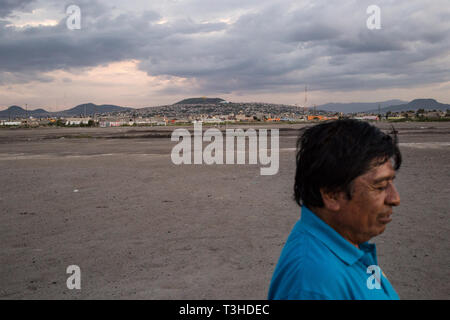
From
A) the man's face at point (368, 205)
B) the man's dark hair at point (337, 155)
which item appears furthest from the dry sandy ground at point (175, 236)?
the man's dark hair at point (337, 155)

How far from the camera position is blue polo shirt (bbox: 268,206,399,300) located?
1.13 metres

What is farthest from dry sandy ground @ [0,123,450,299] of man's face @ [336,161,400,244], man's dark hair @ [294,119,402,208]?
man's dark hair @ [294,119,402,208]

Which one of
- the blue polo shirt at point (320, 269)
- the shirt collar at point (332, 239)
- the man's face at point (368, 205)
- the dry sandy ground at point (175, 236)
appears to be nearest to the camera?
the blue polo shirt at point (320, 269)

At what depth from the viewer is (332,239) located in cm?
128

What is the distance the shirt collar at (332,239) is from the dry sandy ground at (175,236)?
2.94 metres

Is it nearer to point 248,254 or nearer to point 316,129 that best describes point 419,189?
point 248,254

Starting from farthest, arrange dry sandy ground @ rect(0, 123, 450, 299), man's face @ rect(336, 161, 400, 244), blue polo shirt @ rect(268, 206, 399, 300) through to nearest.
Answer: dry sandy ground @ rect(0, 123, 450, 299)
man's face @ rect(336, 161, 400, 244)
blue polo shirt @ rect(268, 206, 399, 300)

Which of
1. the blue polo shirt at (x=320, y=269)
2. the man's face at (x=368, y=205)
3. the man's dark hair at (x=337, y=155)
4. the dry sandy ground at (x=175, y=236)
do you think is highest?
the man's dark hair at (x=337, y=155)

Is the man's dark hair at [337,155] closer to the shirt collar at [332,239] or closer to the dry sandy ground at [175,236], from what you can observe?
the shirt collar at [332,239]

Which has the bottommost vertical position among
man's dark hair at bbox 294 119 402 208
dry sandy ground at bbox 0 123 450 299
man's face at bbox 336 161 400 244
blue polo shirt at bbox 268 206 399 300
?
dry sandy ground at bbox 0 123 450 299

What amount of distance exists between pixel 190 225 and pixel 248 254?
1841 mm

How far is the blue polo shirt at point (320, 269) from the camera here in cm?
113

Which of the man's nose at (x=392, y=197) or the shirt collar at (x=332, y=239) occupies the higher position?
the man's nose at (x=392, y=197)

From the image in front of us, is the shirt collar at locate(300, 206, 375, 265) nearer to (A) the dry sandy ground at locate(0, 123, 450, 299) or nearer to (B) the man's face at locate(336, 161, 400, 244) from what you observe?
(B) the man's face at locate(336, 161, 400, 244)
